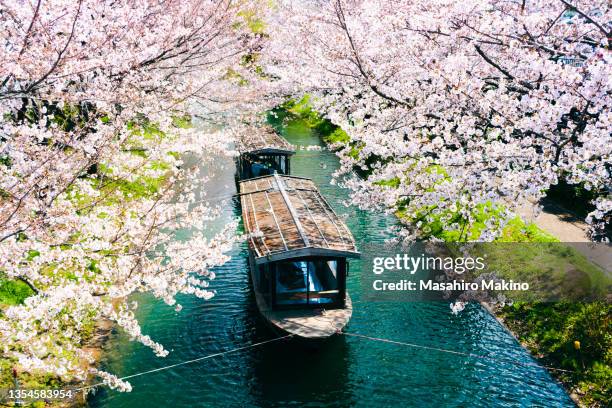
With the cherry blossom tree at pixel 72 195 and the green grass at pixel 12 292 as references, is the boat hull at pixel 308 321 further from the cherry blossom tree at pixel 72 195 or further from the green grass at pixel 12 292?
the green grass at pixel 12 292

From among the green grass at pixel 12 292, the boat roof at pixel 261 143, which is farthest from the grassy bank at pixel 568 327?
the boat roof at pixel 261 143

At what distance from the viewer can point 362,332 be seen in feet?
48.5

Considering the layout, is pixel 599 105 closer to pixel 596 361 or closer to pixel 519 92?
pixel 519 92

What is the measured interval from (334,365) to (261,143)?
16723 millimetres

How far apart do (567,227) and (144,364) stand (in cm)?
1645

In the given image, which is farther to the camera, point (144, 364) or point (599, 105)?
point (144, 364)

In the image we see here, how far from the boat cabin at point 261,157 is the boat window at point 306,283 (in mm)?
11103

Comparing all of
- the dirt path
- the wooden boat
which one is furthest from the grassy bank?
the wooden boat

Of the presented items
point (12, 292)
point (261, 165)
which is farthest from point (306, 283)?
point (261, 165)

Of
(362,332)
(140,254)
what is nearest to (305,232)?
(362,332)

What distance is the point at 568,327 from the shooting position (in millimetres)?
13859

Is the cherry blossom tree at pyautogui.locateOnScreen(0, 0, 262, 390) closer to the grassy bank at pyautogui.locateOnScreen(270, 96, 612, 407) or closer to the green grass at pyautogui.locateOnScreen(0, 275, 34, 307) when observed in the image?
the green grass at pyautogui.locateOnScreen(0, 275, 34, 307)
